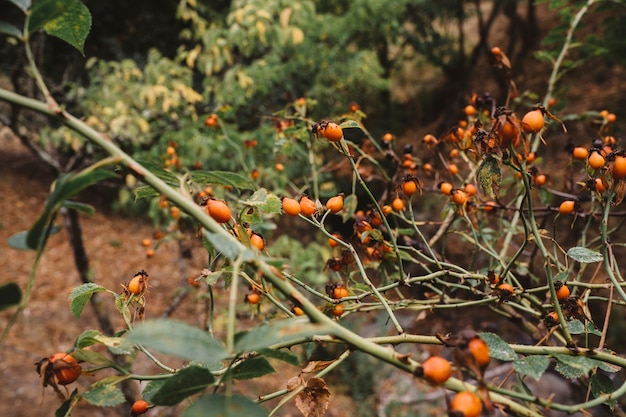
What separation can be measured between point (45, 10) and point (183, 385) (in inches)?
11.9

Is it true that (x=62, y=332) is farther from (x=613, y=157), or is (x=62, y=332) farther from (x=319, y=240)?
(x=613, y=157)

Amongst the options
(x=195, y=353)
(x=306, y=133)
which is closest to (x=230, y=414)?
(x=195, y=353)

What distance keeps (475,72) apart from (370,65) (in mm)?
3616

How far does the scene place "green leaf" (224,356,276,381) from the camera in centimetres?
34

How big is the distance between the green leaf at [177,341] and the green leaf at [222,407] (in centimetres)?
3

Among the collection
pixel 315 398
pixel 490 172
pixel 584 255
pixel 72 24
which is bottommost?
pixel 315 398

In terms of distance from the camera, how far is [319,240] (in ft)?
11.0

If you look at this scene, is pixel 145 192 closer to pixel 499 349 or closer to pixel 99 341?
pixel 99 341

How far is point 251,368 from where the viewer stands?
0.35 meters

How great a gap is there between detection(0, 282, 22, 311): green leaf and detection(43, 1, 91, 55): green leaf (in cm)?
24

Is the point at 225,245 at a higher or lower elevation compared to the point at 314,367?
higher

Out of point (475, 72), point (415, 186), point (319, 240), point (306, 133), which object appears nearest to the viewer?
point (415, 186)

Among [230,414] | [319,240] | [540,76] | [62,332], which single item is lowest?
[62,332]

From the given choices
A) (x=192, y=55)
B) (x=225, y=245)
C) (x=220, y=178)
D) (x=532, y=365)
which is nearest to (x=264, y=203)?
(x=220, y=178)
